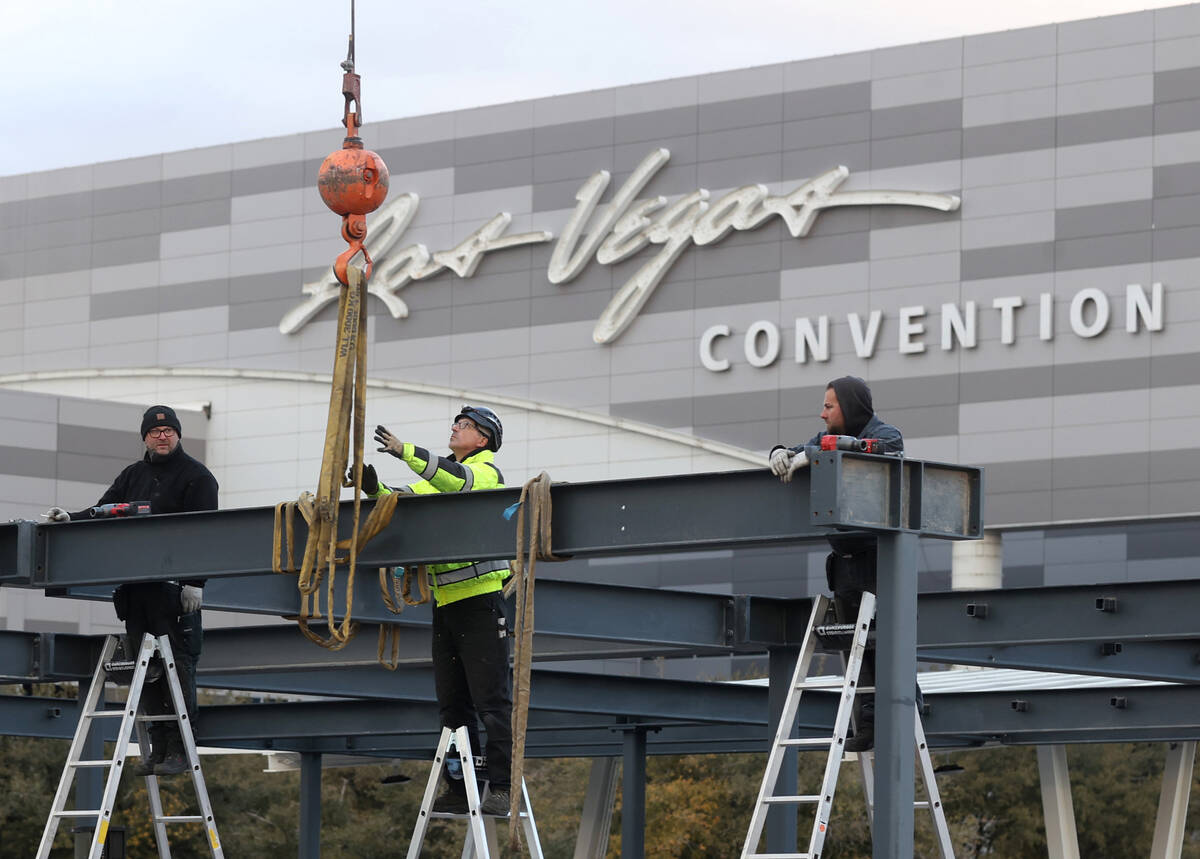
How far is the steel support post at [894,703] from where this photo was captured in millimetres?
11531

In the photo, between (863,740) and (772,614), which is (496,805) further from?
(772,614)

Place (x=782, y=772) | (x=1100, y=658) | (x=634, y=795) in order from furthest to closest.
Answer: (x=634, y=795)
(x=1100, y=658)
(x=782, y=772)

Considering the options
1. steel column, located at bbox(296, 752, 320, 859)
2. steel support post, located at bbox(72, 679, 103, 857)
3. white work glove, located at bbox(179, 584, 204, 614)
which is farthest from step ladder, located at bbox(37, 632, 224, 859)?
steel column, located at bbox(296, 752, 320, 859)

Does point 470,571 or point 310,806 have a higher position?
point 470,571

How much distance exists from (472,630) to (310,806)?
15.0 m

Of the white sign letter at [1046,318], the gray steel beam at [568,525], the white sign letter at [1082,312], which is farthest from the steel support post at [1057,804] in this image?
the gray steel beam at [568,525]

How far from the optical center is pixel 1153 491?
4028 centimetres

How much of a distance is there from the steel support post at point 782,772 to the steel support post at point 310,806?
10869 millimetres

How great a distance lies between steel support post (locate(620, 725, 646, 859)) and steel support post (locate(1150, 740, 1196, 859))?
6.97 meters

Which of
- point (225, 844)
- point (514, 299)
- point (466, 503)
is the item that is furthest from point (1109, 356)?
point (466, 503)

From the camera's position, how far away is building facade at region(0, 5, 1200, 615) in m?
40.8

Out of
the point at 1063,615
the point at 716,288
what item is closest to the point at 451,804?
the point at 1063,615

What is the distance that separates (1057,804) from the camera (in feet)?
91.4

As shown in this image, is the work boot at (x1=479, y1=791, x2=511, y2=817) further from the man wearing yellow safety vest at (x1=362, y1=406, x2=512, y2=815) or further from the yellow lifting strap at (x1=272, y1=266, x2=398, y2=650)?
the yellow lifting strap at (x1=272, y1=266, x2=398, y2=650)
